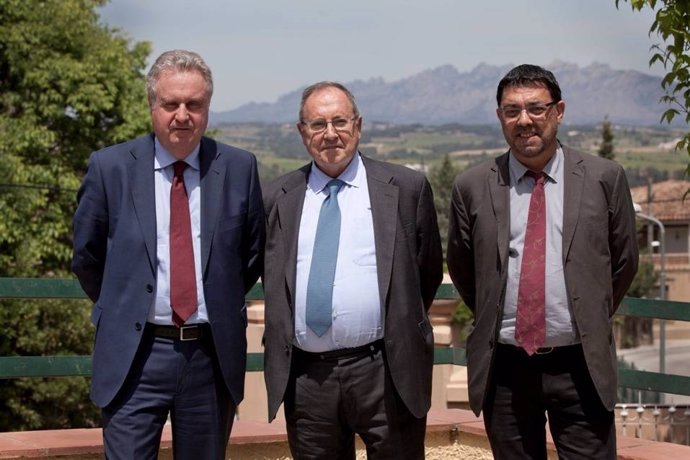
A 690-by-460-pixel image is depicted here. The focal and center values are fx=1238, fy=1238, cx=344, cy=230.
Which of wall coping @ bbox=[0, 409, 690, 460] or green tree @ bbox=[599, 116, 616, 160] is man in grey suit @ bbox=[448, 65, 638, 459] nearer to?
wall coping @ bbox=[0, 409, 690, 460]

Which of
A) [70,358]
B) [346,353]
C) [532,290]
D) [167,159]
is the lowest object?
[70,358]

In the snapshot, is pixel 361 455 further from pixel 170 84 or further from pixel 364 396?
pixel 170 84

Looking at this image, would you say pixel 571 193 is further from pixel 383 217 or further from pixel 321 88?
pixel 321 88

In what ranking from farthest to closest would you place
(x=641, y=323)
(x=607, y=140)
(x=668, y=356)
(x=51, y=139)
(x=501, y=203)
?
1. (x=668, y=356)
2. (x=641, y=323)
3. (x=607, y=140)
4. (x=51, y=139)
5. (x=501, y=203)

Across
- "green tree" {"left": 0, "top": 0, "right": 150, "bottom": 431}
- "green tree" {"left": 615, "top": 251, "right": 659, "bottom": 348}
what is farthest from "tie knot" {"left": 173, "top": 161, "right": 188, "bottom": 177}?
"green tree" {"left": 615, "top": 251, "right": 659, "bottom": 348}

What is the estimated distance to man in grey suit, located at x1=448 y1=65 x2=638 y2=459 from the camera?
4.32 meters

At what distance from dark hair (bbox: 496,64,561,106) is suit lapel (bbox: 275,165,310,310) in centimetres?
78

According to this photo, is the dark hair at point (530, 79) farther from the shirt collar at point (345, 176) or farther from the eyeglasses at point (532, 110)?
the shirt collar at point (345, 176)

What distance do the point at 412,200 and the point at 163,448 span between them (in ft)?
6.84

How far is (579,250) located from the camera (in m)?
4.33

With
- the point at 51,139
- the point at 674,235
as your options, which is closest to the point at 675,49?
the point at 51,139

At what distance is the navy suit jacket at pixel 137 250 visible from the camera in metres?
4.23

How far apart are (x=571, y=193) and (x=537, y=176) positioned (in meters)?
0.14

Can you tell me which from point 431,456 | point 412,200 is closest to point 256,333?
point 431,456
